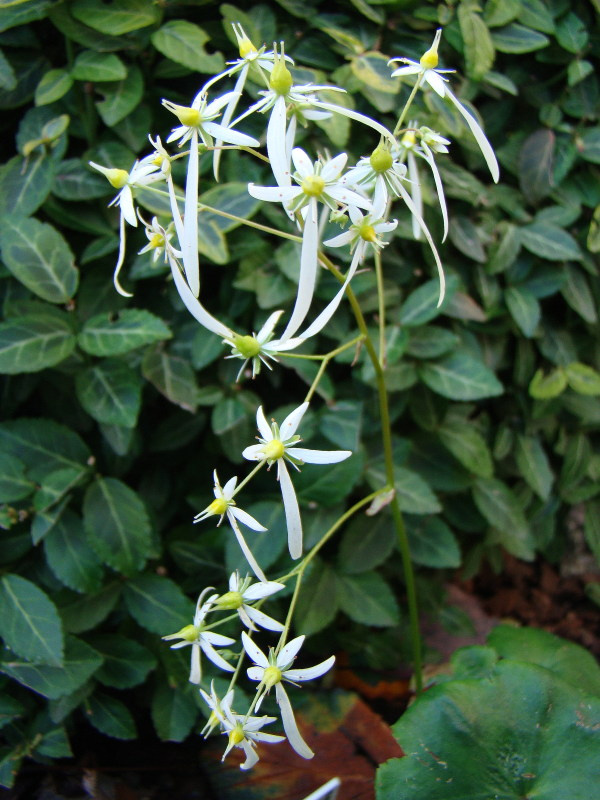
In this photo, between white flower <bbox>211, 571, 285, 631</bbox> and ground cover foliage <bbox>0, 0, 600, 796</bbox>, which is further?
ground cover foliage <bbox>0, 0, 600, 796</bbox>

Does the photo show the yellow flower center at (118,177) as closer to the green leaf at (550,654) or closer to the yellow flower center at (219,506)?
the yellow flower center at (219,506)

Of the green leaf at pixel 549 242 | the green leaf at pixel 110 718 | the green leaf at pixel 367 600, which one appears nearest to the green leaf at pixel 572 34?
the green leaf at pixel 549 242

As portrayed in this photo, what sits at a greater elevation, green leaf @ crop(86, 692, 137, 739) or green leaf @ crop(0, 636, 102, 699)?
green leaf @ crop(0, 636, 102, 699)

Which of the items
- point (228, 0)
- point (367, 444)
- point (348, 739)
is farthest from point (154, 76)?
point (348, 739)

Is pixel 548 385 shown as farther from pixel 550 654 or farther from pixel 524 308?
pixel 550 654

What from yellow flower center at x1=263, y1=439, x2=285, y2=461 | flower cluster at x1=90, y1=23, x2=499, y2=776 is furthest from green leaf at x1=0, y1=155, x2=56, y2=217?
yellow flower center at x1=263, y1=439, x2=285, y2=461

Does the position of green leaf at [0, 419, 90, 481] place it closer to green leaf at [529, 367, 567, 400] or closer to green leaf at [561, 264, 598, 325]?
green leaf at [529, 367, 567, 400]

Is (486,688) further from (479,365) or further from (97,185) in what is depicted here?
(97,185)
